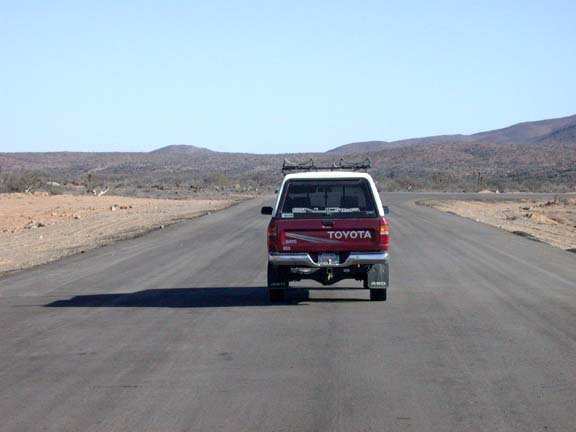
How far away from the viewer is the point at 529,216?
50562mm

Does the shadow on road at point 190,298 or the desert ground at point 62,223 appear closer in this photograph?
the shadow on road at point 190,298

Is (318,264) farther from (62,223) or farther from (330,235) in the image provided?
(62,223)

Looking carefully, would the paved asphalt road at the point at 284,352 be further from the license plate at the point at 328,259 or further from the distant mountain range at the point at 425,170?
the distant mountain range at the point at 425,170

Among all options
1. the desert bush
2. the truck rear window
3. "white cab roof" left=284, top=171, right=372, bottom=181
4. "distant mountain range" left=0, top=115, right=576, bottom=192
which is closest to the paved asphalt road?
the truck rear window

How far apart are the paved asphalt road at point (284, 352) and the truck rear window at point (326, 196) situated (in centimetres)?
148

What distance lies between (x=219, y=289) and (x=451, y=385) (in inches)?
341

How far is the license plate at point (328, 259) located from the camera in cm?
1476

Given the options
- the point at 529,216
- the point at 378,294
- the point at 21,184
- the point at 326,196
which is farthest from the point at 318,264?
the point at 21,184

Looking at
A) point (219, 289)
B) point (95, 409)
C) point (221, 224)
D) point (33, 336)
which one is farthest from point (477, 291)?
point (221, 224)

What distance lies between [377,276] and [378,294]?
1.73ft

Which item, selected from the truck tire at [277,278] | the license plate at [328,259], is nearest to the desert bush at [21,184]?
the truck tire at [277,278]

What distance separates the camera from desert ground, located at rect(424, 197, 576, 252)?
3625 centimetres

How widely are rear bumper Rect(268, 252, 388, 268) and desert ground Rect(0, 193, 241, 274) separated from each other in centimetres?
1058

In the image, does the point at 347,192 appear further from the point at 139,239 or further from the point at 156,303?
the point at 139,239
